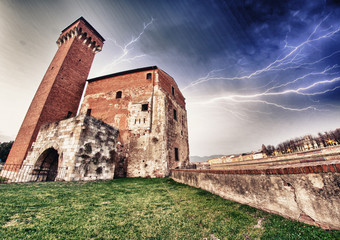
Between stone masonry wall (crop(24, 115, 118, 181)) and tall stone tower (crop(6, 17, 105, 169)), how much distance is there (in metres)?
→ 4.63

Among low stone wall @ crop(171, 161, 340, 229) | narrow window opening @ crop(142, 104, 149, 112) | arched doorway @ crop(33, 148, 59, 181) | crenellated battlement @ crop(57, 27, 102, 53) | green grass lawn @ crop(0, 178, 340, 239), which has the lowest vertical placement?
green grass lawn @ crop(0, 178, 340, 239)

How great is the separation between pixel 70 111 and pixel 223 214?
19.3 meters

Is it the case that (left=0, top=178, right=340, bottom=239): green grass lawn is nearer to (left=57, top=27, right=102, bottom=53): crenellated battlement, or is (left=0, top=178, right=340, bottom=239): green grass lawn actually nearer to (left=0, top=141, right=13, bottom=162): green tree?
(left=57, top=27, right=102, bottom=53): crenellated battlement

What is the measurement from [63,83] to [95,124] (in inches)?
434

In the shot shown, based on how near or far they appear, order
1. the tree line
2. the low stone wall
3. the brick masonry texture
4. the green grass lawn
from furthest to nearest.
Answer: the tree line → the brick masonry texture → the green grass lawn → the low stone wall

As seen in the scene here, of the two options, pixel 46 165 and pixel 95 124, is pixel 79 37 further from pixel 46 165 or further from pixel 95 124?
pixel 46 165

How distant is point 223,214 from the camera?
312cm

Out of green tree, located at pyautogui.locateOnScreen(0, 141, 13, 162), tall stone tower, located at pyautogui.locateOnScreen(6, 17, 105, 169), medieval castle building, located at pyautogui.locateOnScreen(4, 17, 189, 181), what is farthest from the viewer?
green tree, located at pyautogui.locateOnScreen(0, 141, 13, 162)

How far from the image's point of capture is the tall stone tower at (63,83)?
1316 cm

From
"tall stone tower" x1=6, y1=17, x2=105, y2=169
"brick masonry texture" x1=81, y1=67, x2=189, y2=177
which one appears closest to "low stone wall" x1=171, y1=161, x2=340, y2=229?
"brick masonry texture" x1=81, y1=67, x2=189, y2=177

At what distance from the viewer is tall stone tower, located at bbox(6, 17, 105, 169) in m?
13.2

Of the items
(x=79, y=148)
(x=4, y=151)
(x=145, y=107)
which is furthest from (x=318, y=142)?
(x=4, y=151)

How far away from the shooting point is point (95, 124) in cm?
958

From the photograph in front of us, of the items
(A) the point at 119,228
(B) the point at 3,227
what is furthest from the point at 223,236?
(B) the point at 3,227
